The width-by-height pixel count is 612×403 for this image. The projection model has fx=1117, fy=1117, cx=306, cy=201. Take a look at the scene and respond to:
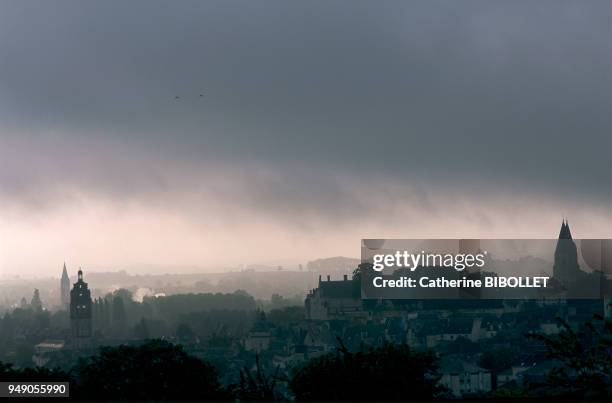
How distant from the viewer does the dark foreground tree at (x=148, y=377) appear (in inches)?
1173

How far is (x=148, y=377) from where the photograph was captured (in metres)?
32.9

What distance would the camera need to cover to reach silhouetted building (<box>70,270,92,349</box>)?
13412 centimetres

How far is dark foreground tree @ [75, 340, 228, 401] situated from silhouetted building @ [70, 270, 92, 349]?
99.7m

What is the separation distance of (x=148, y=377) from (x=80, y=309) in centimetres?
10602

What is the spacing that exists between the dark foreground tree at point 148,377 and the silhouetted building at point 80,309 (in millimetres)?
99701

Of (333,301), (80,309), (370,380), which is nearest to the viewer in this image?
(370,380)

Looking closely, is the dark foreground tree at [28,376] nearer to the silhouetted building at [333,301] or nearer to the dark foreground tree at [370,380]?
the dark foreground tree at [370,380]

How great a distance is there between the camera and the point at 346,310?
136 meters

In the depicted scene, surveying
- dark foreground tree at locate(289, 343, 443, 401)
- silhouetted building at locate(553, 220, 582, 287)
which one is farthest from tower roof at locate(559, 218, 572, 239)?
dark foreground tree at locate(289, 343, 443, 401)

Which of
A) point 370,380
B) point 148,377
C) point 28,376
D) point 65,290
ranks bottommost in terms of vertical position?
point 148,377

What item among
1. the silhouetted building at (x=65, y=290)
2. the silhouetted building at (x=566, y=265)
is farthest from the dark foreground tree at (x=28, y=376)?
the silhouetted building at (x=65, y=290)

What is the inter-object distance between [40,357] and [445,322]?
4388 cm

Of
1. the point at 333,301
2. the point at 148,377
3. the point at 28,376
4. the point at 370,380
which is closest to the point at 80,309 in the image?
the point at 333,301

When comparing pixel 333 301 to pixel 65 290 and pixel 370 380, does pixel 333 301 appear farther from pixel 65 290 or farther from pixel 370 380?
pixel 370 380
